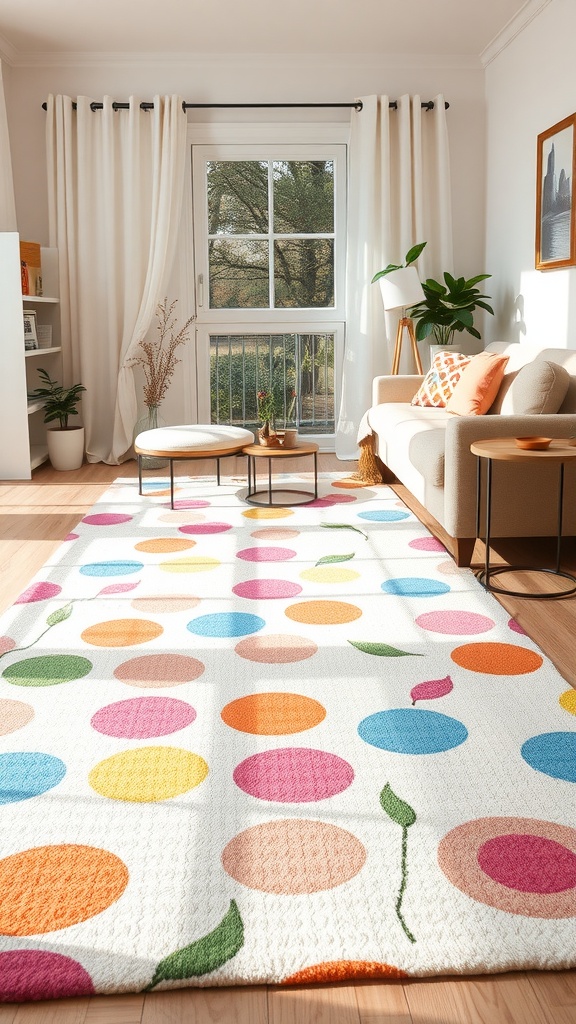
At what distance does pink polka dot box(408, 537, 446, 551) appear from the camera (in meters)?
3.77

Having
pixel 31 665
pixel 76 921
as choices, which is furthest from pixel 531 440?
pixel 76 921

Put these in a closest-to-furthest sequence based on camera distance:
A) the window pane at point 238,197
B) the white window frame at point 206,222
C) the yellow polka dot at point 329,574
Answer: the yellow polka dot at point 329,574 < the white window frame at point 206,222 < the window pane at point 238,197

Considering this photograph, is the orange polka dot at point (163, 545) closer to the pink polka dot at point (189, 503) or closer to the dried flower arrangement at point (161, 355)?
the pink polka dot at point (189, 503)

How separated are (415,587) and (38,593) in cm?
130

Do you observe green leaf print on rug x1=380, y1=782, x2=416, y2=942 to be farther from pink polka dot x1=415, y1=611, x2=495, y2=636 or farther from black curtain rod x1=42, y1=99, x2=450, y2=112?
black curtain rod x1=42, y1=99, x2=450, y2=112

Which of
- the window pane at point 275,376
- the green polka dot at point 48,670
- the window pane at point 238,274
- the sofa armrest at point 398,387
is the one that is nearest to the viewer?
the green polka dot at point 48,670

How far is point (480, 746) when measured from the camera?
2049mm

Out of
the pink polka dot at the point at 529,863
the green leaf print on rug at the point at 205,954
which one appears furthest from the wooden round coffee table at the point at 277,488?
the green leaf print on rug at the point at 205,954

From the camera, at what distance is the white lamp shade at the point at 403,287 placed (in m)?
5.62

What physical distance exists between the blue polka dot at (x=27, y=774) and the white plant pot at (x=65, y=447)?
3.99m

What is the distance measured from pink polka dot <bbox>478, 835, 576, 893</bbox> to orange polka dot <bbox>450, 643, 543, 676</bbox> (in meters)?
0.79

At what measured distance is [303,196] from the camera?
247 inches

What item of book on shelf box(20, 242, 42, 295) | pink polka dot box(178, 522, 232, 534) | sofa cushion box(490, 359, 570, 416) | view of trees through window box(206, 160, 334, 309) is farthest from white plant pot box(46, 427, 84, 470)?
sofa cushion box(490, 359, 570, 416)

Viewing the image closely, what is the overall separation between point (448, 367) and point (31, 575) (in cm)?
260
